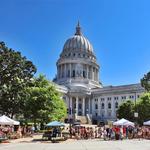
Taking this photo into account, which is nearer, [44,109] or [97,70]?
[44,109]

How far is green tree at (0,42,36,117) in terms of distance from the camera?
50.8 m

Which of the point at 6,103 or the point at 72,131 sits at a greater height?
the point at 6,103

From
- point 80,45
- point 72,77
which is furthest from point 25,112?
point 80,45

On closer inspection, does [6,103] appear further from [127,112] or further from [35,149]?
[127,112]

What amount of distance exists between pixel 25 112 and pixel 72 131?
1341 cm

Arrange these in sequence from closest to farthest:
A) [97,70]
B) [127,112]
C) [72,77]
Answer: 1. [127,112]
2. [72,77]
3. [97,70]

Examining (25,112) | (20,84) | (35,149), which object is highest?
(20,84)

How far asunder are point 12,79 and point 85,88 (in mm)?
101651

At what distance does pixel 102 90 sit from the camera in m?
153

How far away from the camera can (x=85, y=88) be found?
152500 millimetres

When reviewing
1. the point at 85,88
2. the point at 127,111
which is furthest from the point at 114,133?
the point at 85,88

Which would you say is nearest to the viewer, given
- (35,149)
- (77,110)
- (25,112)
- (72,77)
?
(35,149)

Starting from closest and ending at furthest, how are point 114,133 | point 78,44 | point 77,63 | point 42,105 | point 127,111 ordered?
point 114,133, point 42,105, point 127,111, point 77,63, point 78,44

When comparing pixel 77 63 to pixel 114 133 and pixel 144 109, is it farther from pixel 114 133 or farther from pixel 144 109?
pixel 114 133
